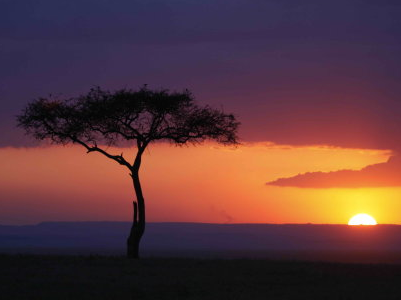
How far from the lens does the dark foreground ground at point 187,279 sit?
102 ft

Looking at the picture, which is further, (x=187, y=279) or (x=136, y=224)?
(x=136, y=224)

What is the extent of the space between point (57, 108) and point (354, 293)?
26288 millimetres

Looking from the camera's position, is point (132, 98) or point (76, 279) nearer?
point (76, 279)

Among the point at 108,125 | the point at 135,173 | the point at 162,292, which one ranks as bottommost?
the point at 162,292

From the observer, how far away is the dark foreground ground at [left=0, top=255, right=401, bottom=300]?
1220 inches

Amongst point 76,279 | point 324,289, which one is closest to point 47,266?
point 76,279

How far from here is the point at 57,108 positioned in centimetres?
5172

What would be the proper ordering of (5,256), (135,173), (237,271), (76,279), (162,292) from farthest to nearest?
1. (135,173)
2. (5,256)
3. (237,271)
4. (76,279)
5. (162,292)

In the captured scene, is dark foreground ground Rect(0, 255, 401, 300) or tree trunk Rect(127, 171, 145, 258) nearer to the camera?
dark foreground ground Rect(0, 255, 401, 300)

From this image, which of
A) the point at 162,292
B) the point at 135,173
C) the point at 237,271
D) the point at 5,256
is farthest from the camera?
the point at 135,173

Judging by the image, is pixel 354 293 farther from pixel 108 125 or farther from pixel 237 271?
pixel 108 125

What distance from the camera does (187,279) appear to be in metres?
35.4

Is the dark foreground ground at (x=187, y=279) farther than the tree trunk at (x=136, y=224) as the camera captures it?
No

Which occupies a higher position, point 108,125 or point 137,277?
point 108,125
